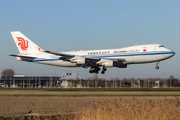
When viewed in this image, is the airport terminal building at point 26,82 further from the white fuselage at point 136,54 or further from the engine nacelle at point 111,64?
the engine nacelle at point 111,64

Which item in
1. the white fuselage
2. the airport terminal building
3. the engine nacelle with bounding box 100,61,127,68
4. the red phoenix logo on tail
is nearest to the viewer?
the white fuselage

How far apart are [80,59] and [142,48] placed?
14.2 meters

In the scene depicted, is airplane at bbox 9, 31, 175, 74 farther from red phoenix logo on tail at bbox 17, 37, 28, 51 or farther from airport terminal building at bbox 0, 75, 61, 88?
airport terminal building at bbox 0, 75, 61, 88

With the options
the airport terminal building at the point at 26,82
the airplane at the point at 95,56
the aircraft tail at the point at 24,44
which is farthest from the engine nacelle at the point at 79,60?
the airport terminal building at the point at 26,82

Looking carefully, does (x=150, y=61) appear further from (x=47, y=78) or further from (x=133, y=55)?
(x=47, y=78)

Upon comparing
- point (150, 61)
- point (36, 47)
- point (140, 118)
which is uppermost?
point (36, 47)

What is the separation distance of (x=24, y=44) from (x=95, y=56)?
22063 millimetres

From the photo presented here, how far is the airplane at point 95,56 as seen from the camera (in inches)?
2025

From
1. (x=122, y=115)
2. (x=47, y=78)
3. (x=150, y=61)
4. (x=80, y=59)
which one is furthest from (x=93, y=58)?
(x=47, y=78)

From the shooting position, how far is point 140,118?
16422 mm

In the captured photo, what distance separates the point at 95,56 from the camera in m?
57.2

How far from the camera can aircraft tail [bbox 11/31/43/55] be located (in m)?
66.0

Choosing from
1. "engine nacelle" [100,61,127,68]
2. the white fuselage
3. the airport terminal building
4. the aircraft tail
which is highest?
the aircraft tail

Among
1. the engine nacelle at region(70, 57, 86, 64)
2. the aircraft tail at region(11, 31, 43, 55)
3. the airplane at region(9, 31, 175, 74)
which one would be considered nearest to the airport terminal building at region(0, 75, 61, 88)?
the aircraft tail at region(11, 31, 43, 55)
